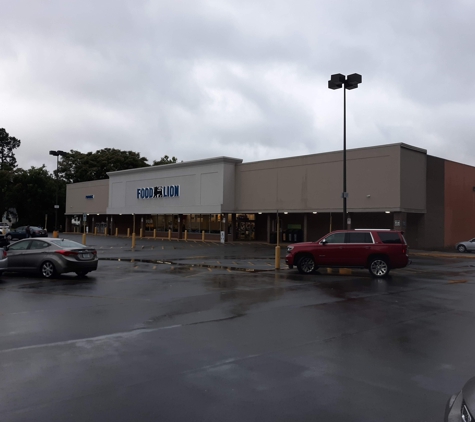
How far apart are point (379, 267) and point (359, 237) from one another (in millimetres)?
1330

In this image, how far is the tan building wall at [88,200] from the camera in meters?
63.7

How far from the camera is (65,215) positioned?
75.3 metres

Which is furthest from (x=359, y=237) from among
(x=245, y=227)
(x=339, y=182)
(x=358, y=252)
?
(x=245, y=227)

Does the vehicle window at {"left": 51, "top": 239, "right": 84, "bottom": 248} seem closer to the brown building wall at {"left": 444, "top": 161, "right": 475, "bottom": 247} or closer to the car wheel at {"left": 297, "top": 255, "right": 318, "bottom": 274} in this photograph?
the car wheel at {"left": 297, "top": 255, "right": 318, "bottom": 274}

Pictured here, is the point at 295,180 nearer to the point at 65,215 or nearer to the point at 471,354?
the point at 471,354

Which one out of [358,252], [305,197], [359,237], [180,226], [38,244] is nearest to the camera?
[38,244]

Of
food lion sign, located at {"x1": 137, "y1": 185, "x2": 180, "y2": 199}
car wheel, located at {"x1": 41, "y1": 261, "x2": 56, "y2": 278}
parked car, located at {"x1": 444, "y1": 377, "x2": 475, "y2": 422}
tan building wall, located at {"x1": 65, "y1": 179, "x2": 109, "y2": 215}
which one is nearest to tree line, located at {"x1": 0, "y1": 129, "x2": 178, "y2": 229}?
tan building wall, located at {"x1": 65, "y1": 179, "x2": 109, "y2": 215}

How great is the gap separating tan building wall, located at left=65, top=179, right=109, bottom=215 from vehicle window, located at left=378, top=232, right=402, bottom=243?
50506mm

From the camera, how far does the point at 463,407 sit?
3293 millimetres

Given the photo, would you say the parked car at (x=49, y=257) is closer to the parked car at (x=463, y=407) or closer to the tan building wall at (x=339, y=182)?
the parked car at (x=463, y=407)

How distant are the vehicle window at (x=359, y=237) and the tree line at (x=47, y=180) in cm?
5869

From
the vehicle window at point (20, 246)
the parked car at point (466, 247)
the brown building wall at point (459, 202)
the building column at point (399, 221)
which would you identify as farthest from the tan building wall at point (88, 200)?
the vehicle window at point (20, 246)

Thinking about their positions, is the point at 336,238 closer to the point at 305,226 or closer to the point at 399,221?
the point at 399,221

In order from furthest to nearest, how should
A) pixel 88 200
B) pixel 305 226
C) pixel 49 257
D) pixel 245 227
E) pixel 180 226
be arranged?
1. pixel 88 200
2. pixel 180 226
3. pixel 245 227
4. pixel 305 226
5. pixel 49 257
